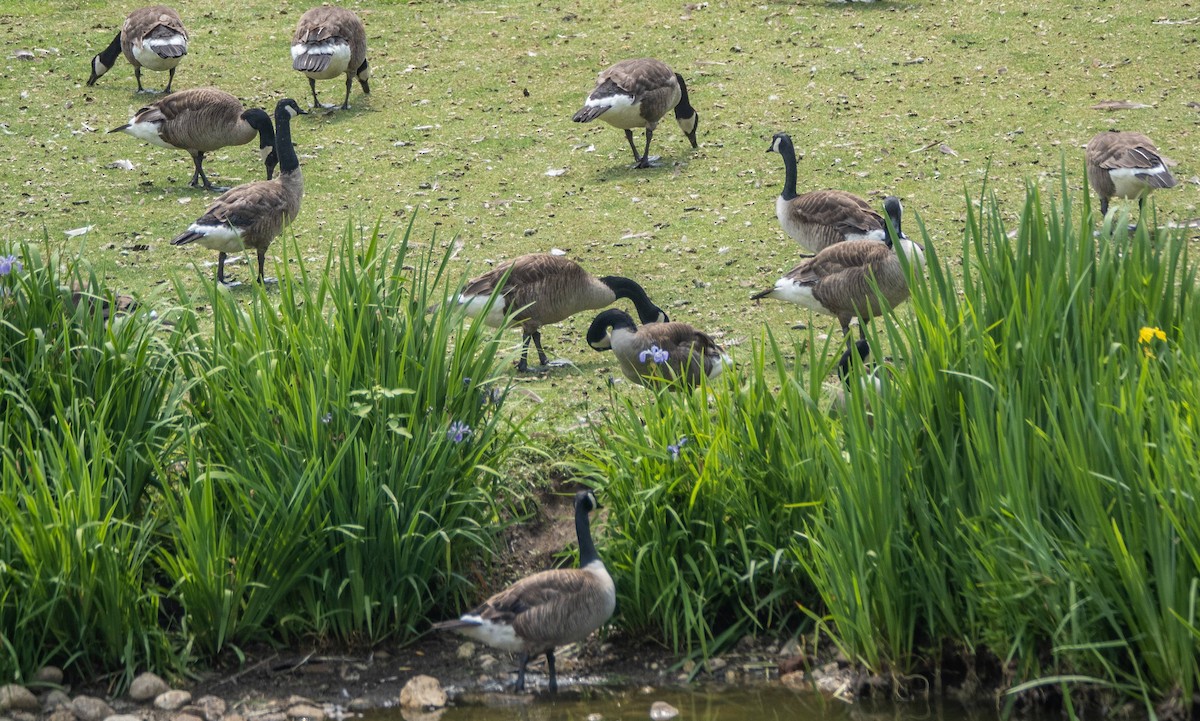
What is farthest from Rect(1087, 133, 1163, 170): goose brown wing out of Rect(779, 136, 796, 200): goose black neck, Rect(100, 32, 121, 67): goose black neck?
Rect(100, 32, 121, 67): goose black neck

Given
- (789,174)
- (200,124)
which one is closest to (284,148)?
(200,124)

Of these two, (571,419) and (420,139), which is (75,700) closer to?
→ (571,419)

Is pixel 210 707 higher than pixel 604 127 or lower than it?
lower

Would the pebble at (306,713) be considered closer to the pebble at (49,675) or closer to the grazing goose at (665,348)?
the pebble at (49,675)

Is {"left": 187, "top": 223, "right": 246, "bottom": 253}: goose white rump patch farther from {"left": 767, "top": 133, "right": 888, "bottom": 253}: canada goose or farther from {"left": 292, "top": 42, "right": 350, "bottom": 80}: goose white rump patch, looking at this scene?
{"left": 292, "top": 42, "right": 350, "bottom": 80}: goose white rump patch

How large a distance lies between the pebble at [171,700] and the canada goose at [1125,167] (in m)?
9.35

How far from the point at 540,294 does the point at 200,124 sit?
643 centimetres

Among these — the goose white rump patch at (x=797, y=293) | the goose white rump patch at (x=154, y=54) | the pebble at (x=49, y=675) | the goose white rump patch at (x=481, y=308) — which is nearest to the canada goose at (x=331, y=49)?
the goose white rump patch at (x=154, y=54)

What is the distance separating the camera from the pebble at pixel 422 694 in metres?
6.36

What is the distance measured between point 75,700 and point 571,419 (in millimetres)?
3373

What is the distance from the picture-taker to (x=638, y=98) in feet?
50.3

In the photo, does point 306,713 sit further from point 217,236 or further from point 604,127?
point 604,127

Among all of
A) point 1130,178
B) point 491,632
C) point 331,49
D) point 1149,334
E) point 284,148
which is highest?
point 1149,334

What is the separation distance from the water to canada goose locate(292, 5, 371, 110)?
41.3 ft
